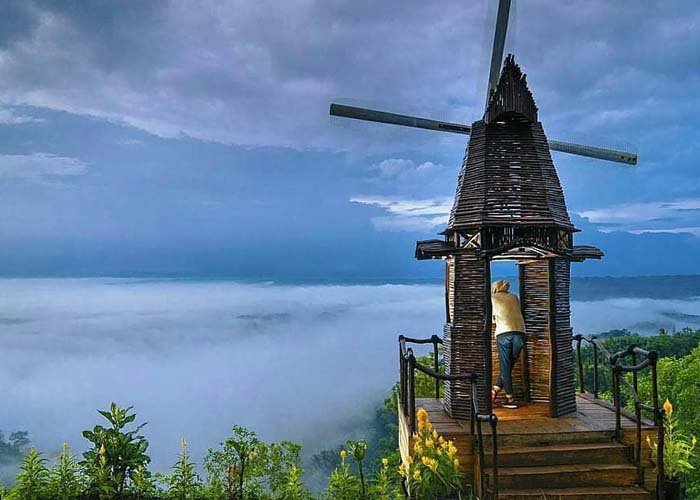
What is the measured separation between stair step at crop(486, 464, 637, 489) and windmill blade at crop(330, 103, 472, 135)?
5.09 metres

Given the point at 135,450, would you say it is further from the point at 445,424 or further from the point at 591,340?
the point at 591,340

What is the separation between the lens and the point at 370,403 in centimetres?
1623

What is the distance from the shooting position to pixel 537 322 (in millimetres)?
7781

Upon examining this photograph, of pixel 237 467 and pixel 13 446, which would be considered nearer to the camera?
pixel 237 467

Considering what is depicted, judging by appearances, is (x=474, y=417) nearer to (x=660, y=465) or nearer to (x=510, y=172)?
(x=660, y=465)

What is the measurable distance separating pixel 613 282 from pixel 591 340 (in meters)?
10.9

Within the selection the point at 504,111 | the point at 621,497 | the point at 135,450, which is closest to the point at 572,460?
the point at 621,497

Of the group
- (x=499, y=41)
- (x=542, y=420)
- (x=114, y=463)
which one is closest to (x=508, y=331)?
(x=542, y=420)

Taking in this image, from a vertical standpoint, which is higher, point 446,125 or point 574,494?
point 446,125

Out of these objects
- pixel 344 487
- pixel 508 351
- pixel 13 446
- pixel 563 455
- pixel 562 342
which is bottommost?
pixel 13 446

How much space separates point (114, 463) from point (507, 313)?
5191mm

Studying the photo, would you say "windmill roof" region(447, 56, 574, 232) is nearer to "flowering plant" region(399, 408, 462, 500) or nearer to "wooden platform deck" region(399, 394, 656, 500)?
"wooden platform deck" region(399, 394, 656, 500)

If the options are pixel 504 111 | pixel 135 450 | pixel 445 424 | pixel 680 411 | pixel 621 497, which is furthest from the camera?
pixel 680 411

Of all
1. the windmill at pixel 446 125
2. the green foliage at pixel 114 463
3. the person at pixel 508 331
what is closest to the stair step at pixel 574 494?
the person at pixel 508 331
